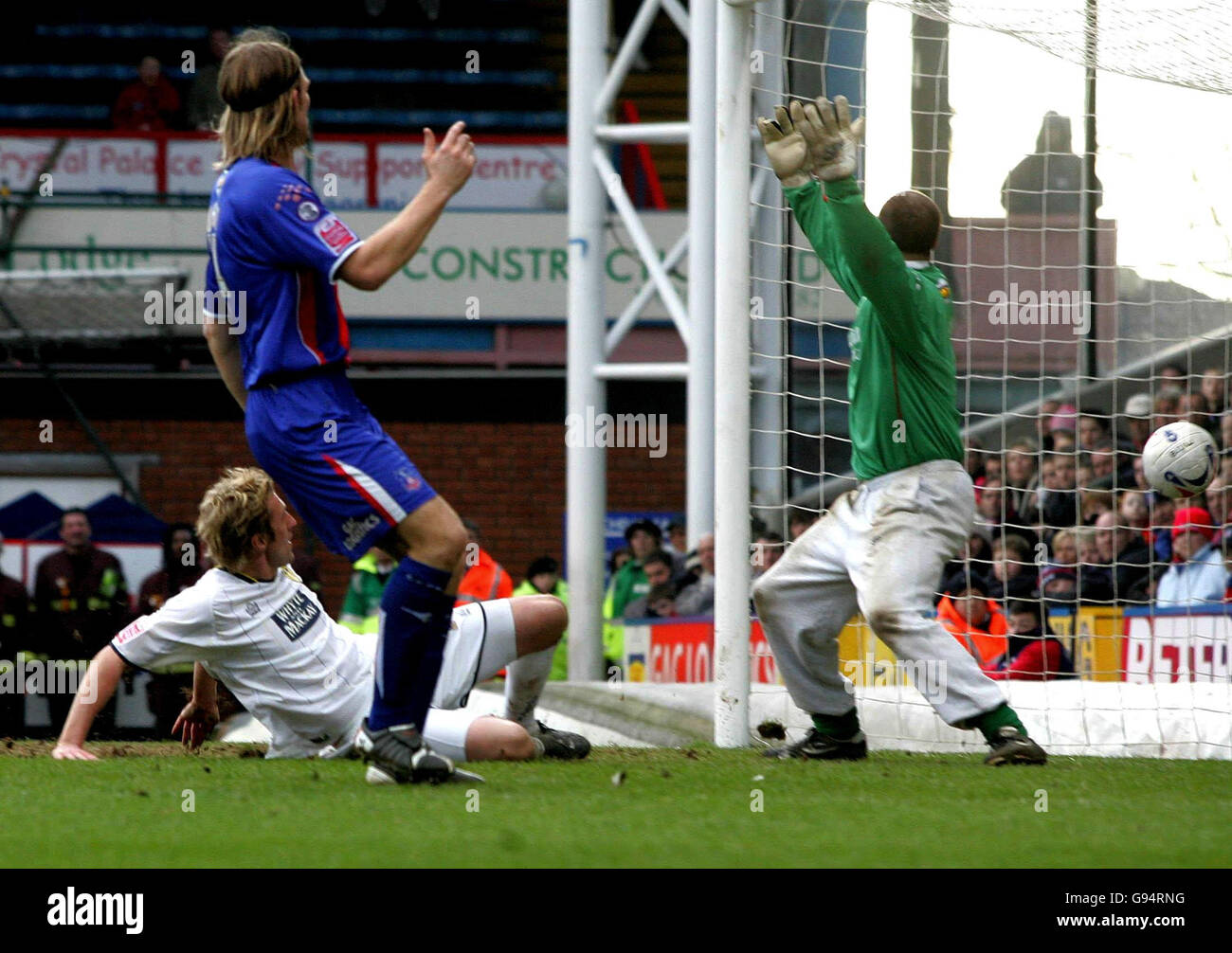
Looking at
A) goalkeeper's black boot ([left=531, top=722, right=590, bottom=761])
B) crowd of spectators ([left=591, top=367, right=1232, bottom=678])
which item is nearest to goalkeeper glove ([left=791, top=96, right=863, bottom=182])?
goalkeeper's black boot ([left=531, top=722, right=590, bottom=761])

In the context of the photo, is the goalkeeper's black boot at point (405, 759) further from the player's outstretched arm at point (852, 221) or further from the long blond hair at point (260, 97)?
the player's outstretched arm at point (852, 221)

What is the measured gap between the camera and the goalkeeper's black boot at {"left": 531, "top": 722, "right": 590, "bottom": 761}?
16.5 ft

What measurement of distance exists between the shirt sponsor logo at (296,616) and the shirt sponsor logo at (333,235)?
4.37ft

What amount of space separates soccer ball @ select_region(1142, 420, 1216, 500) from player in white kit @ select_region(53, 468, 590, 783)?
2.59 m

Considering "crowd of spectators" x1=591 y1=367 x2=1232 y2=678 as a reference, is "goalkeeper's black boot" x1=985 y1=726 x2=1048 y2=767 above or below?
below

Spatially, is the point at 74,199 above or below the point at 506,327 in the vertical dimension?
above

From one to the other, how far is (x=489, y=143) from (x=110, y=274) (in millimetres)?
3951

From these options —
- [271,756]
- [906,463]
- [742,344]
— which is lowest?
[271,756]

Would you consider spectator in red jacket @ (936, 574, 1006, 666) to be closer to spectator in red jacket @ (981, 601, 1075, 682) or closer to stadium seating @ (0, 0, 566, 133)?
spectator in red jacket @ (981, 601, 1075, 682)

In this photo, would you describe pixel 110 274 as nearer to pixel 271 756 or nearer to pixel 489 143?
pixel 489 143

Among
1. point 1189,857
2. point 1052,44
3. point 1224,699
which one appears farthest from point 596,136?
point 1189,857

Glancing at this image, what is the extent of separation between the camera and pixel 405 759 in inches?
161
